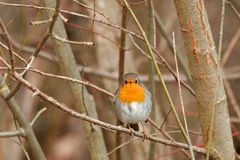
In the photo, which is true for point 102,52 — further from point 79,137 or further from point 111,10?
point 79,137

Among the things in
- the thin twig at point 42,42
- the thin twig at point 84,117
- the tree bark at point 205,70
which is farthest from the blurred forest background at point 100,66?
the tree bark at point 205,70

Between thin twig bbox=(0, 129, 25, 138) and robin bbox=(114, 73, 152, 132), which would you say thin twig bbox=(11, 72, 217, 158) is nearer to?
thin twig bbox=(0, 129, 25, 138)

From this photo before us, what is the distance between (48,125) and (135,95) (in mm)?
4963

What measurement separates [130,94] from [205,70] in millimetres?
1069

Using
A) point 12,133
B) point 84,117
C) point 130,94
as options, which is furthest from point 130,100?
point 84,117

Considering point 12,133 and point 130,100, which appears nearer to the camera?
point 12,133

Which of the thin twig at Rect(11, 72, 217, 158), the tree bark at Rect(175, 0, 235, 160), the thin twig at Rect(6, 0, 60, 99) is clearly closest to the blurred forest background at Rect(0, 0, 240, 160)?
the thin twig at Rect(6, 0, 60, 99)

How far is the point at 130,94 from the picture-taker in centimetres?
402

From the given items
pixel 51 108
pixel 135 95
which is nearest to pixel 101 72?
pixel 135 95

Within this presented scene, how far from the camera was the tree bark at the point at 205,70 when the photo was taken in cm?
301

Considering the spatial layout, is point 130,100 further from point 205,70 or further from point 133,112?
point 205,70

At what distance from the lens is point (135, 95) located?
4020 mm

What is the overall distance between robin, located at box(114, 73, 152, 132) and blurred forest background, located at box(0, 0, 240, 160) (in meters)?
0.11

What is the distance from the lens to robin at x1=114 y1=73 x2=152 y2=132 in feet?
13.0
